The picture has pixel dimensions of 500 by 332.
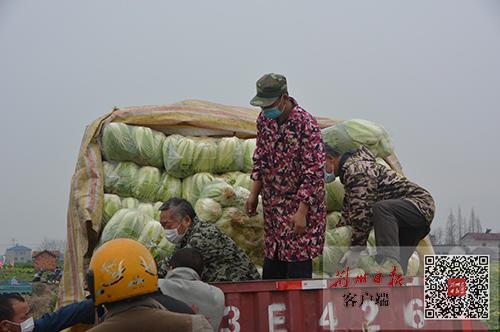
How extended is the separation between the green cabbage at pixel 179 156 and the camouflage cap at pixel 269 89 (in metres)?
1.38

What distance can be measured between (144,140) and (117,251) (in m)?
3.55

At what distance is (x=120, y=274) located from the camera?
2.33 metres

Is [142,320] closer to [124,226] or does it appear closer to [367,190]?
[367,190]

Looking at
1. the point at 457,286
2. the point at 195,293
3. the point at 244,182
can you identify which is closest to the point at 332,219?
the point at 244,182

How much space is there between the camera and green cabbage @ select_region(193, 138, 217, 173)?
5879 mm

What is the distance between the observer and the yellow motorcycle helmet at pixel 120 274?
233cm

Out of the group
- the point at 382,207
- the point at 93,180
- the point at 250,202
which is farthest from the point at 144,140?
the point at 382,207

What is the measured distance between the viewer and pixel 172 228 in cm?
454

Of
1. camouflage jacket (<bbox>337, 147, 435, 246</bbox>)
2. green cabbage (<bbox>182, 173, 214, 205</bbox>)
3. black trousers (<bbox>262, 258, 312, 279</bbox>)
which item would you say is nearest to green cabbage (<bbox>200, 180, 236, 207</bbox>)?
green cabbage (<bbox>182, 173, 214, 205</bbox>)

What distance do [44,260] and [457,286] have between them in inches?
204

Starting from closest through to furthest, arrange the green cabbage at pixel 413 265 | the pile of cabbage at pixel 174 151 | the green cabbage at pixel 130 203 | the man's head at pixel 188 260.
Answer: the man's head at pixel 188 260, the green cabbage at pixel 413 265, the green cabbage at pixel 130 203, the pile of cabbage at pixel 174 151

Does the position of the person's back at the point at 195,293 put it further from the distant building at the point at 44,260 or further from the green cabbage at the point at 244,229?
the distant building at the point at 44,260

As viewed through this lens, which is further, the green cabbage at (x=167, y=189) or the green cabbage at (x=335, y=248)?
the green cabbage at (x=167, y=189)

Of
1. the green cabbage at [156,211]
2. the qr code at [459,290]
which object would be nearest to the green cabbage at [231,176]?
the green cabbage at [156,211]
